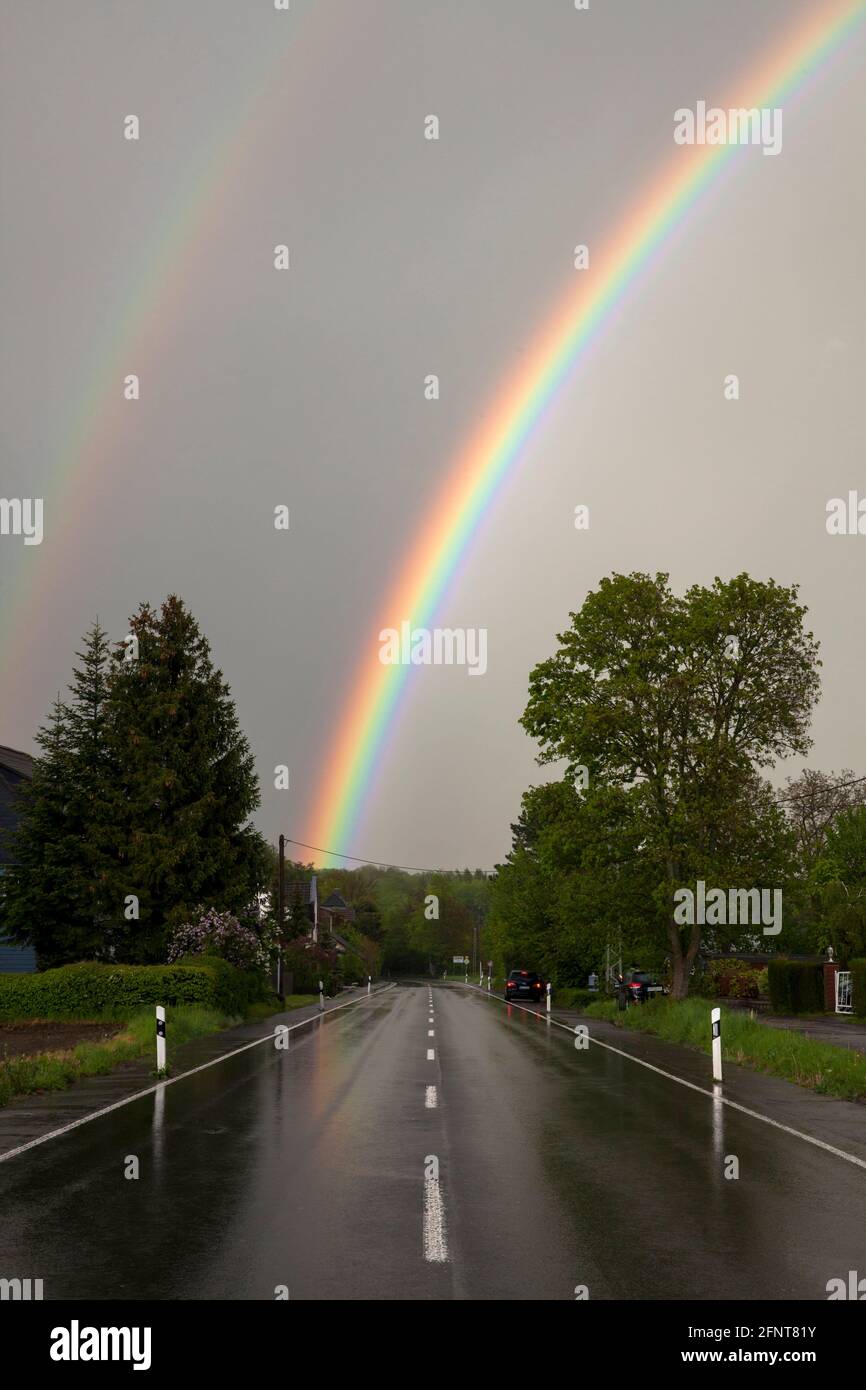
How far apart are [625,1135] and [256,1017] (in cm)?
2745

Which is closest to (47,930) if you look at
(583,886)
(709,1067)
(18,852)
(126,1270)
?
(18,852)

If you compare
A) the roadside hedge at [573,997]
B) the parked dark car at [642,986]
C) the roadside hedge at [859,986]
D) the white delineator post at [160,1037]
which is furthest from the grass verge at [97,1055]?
the parked dark car at [642,986]

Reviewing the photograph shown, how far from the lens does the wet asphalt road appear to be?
6906 millimetres

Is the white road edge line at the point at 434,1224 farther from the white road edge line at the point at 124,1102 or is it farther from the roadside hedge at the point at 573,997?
the roadside hedge at the point at 573,997

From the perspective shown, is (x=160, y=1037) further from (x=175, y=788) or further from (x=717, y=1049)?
(x=175, y=788)

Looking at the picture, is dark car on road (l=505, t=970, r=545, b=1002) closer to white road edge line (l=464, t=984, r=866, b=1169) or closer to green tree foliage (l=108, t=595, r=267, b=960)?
green tree foliage (l=108, t=595, r=267, b=960)

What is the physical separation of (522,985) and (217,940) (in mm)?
20672

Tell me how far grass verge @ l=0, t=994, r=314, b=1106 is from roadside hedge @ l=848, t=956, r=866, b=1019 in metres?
21.6

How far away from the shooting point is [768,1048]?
21109 mm

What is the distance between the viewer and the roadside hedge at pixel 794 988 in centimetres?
4434
